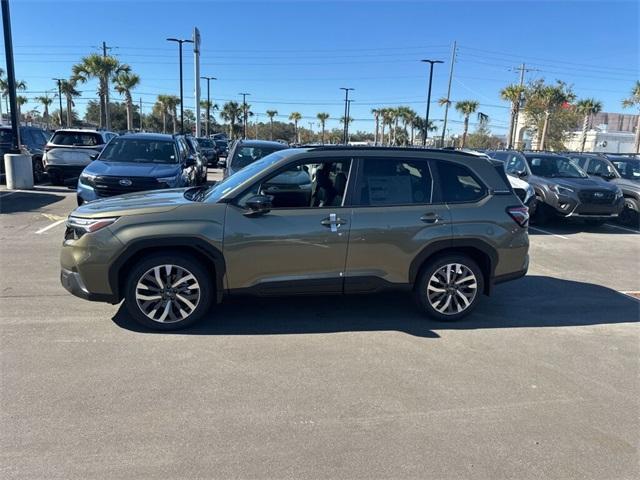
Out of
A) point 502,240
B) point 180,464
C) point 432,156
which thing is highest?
point 432,156

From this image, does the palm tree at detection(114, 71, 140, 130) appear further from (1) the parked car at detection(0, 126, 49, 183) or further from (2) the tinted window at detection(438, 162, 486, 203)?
(2) the tinted window at detection(438, 162, 486, 203)

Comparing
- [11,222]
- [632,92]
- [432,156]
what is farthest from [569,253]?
[632,92]

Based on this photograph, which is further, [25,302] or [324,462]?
[25,302]

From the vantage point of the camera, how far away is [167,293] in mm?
4387

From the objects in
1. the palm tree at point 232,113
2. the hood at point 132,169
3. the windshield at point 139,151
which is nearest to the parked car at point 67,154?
the windshield at point 139,151

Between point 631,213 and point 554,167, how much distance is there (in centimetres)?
225

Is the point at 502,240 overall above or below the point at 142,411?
above

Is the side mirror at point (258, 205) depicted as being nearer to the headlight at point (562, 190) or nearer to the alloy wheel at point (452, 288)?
the alloy wheel at point (452, 288)

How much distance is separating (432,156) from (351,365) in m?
2.30

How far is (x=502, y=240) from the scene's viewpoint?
4910mm

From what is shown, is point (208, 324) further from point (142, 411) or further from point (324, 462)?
point (324, 462)

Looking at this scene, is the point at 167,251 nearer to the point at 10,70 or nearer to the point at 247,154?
the point at 247,154

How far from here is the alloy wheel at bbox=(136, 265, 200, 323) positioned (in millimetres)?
4348

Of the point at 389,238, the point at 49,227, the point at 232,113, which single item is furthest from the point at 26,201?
the point at 232,113
